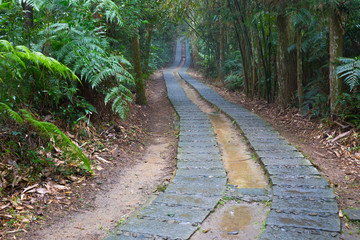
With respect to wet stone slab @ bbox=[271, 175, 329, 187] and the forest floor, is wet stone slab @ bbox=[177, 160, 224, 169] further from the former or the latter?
wet stone slab @ bbox=[271, 175, 329, 187]

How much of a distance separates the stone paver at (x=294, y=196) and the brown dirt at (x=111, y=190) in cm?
130

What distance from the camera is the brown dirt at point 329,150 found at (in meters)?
3.18

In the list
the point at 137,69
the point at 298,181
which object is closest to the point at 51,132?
the point at 298,181

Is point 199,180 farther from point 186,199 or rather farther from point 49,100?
point 49,100

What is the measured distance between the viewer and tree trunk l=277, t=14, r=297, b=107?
23.5ft

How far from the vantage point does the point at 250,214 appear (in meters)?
2.80

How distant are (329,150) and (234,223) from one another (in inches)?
111

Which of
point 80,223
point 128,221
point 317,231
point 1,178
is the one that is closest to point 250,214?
point 317,231

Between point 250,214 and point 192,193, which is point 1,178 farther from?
point 250,214

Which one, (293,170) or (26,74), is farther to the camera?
(26,74)

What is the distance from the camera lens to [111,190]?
3.42m

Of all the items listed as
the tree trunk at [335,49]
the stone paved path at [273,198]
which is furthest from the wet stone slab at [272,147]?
the tree trunk at [335,49]

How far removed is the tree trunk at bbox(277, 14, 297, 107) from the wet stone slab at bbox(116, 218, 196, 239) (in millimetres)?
5582

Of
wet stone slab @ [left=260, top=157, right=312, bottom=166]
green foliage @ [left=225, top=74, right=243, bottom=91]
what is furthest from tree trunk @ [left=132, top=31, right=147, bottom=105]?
green foliage @ [left=225, top=74, right=243, bottom=91]
